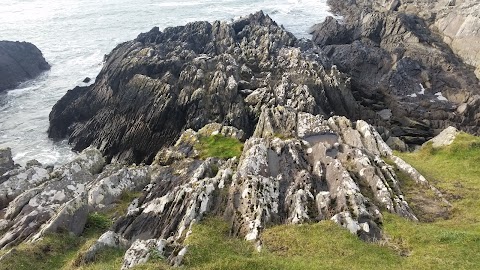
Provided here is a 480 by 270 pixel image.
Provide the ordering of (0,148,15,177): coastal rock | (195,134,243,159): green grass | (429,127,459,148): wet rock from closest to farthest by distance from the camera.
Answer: (429,127,459,148): wet rock
(195,134,243,159): green grass
(0,148,15,177): coastal rock

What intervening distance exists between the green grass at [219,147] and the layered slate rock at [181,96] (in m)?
12.2

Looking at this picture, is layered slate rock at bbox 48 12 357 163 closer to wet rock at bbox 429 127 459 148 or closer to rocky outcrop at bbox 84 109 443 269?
wet rock at bbox 429 127 459 148

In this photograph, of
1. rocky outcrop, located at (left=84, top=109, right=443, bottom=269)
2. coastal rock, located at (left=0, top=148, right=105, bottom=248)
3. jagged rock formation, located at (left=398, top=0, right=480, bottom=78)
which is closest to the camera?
rocky outcrop, located at (left=84, top=109, right=443, bottom=269)

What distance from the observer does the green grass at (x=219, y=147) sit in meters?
40.3

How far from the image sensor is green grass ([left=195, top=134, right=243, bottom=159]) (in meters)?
40.3

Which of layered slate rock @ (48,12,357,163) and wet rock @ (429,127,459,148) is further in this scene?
layered slate rock @ (48,12,357,163)

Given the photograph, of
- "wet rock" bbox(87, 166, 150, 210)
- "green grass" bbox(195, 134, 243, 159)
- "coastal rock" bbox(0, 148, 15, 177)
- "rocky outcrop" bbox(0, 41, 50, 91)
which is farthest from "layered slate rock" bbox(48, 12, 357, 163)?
"rocky outcrop" bbox(0, 41, 50, 91)

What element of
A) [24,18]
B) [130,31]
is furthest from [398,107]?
[24,18]

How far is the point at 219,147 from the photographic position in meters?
42.4

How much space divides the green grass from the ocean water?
28.2 metres

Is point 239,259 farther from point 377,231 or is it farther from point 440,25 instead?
point 440,25

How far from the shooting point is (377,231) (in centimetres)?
2186

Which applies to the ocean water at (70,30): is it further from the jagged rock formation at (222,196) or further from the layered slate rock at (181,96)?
the jagged rock formation at (222,196)

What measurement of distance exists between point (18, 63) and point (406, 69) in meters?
83.0
